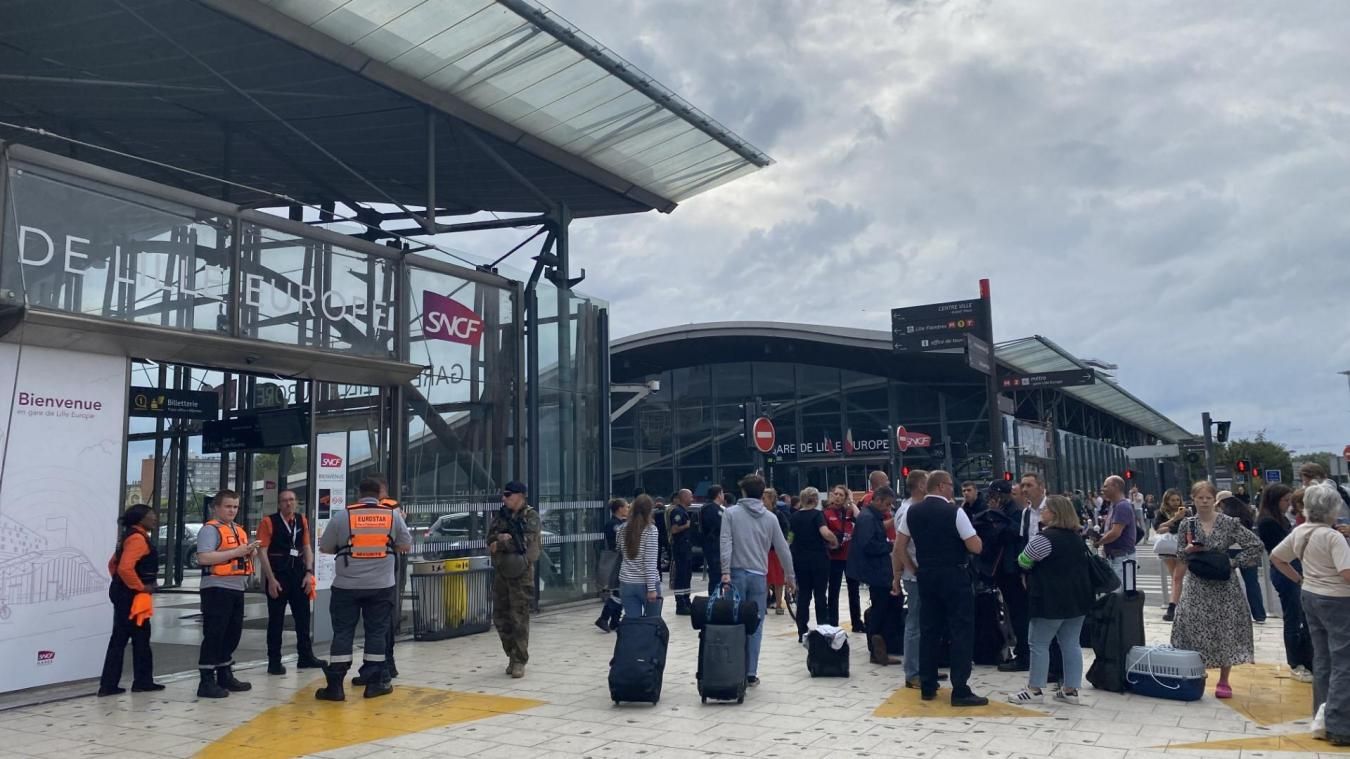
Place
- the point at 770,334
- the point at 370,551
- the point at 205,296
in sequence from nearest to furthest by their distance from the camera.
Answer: the point at 370,551 < the point at 205,296 < the point at 770,334

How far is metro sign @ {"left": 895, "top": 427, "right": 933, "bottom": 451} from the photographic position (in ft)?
115

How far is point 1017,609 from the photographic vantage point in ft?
29.8

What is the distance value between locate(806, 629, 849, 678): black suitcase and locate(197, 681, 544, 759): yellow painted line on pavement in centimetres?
251

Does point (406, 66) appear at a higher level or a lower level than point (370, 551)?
higher

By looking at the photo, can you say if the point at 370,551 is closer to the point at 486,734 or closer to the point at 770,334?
the point at 486,734

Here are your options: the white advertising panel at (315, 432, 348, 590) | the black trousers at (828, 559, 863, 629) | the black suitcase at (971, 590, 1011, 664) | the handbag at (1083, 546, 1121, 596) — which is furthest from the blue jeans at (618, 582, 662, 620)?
the white advertising panel at (315, 432, 348, 590)

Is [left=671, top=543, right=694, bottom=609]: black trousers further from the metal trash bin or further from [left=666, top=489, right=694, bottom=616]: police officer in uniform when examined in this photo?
the metal trash bin

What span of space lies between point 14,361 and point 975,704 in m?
8.37

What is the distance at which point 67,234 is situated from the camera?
8.87 m

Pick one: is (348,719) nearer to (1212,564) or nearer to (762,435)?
(1212,564)

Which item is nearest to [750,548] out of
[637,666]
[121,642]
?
[637,666]

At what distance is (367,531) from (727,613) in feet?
10.2

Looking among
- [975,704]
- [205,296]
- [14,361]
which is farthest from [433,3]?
[975,704]

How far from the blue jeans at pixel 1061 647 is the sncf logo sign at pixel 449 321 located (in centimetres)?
853
